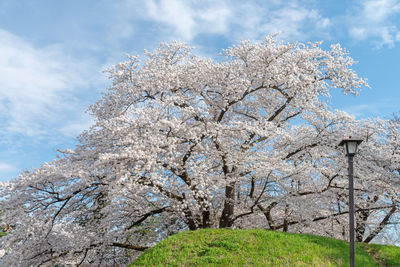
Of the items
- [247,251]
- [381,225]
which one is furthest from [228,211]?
[381,225]

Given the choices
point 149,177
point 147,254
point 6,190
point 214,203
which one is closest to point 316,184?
point 214,203

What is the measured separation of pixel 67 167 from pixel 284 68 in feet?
31.4

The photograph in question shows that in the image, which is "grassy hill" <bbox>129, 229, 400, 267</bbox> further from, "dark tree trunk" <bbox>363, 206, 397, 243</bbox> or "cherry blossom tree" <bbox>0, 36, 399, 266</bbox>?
"dark tree trunk" <bbox>363, 206, 397, 243</bbox>

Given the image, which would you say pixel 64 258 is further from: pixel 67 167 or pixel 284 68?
pixel 284 68

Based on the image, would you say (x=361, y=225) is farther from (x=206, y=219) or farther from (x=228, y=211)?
(x=206, y=219)

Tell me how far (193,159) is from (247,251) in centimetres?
453

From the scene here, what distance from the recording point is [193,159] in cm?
1455

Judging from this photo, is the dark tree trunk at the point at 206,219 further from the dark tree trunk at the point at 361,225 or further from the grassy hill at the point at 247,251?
the dark tree trunk at the point at 361,225

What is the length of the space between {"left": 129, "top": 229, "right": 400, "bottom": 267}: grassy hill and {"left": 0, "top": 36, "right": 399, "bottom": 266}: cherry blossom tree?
73.8 inches

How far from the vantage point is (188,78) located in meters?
16.6

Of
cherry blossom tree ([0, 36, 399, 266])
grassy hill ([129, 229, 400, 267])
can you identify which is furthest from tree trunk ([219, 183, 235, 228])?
grassy hill ([129, 229, 400, 267])

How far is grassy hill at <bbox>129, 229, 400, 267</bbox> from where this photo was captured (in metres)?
10.6

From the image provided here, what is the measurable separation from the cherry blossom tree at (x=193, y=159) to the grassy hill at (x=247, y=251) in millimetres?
1875

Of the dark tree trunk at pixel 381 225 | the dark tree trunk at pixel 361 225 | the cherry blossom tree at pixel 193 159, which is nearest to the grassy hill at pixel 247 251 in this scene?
the cherry blossom tree at pixel 193 159
